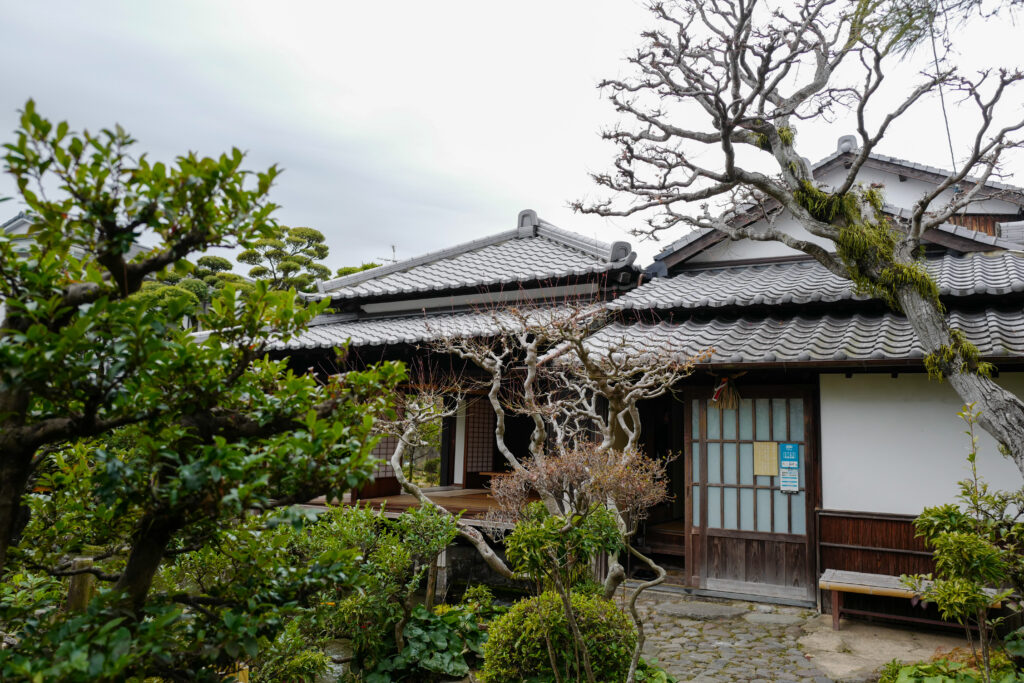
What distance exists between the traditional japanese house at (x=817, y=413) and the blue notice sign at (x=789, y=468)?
0.02m

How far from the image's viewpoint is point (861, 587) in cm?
720

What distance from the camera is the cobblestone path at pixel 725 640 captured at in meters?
6.12

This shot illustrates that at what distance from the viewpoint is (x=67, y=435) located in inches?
87.0

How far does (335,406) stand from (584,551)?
3270 mm

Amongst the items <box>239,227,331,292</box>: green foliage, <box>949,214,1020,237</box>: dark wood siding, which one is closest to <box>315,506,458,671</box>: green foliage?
<box>949,214,1020,237</box>: dark wood siding

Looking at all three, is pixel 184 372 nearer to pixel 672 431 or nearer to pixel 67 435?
pixel 67 435

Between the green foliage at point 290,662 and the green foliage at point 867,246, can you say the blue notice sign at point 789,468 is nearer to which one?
the green foliage at point 867,246

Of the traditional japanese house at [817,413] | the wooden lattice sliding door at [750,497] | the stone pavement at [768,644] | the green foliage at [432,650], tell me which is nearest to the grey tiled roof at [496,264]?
the traditional japanese house at [817,413]

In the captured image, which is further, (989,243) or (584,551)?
(989,243)

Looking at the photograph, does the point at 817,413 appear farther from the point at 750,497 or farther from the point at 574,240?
the point at 574,240

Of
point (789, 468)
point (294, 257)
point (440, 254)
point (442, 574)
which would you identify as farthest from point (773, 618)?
point (294, 257)

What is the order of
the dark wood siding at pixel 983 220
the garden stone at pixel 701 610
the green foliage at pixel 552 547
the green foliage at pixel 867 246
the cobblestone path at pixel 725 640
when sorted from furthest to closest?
1. the dark wood siding at pixel 983 220
2. the garden stone at pixel 701 610
3. the green foliage at pixel 867 246
4. the cobblestone path at pixel 725 640
5. the green foliage at pixel 552 547

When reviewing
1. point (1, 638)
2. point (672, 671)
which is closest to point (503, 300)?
point (672, 671)

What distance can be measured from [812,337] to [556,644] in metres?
5.24
